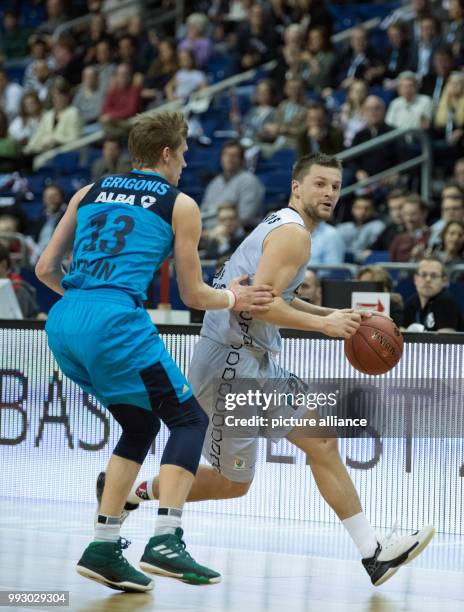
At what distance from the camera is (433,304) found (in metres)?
9.80

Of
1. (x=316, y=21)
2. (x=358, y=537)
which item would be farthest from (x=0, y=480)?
(x=316, y=21)

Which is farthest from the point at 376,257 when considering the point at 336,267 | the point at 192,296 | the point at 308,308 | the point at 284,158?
the point at 192,296

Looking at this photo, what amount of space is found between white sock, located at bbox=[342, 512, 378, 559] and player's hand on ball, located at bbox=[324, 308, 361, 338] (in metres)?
0.86

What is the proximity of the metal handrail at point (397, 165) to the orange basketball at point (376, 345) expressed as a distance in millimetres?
7903

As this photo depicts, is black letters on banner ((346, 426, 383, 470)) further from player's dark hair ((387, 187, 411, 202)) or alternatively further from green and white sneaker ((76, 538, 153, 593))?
player's dark hair ((387, 187, 411, 202))

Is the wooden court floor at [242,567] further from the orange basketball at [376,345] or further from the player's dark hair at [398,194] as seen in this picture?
the player's dark hair at [398,194]

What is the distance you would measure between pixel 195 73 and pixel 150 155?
468 inches

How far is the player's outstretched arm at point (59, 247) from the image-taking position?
5535 millimetres

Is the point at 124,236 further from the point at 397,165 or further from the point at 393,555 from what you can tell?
the point at 397,165

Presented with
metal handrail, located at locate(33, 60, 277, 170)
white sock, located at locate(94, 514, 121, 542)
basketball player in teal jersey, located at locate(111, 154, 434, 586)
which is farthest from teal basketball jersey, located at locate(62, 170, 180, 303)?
metal handrail, located at locate(33, 60, 277, 170)

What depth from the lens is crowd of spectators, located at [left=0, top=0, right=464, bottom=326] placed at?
12898mm

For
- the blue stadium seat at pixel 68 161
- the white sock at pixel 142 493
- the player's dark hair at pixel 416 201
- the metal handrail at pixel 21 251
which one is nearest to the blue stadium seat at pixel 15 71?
the blue stadium seat at pixel 68 161

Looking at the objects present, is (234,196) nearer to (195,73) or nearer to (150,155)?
(195,73)

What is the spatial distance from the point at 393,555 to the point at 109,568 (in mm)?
1302
